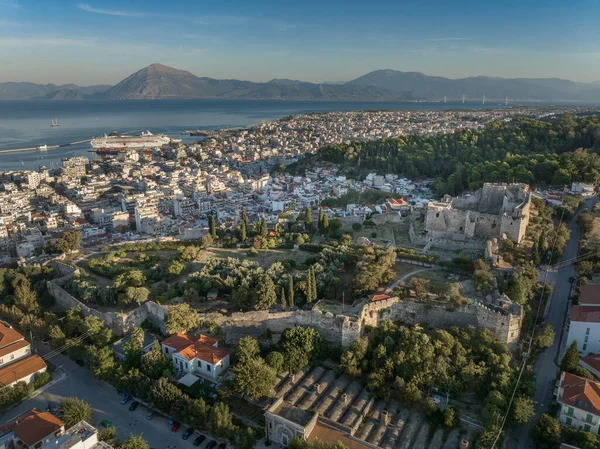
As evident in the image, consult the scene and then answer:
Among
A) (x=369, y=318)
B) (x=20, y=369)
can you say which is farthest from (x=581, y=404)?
(x=20, y=369)

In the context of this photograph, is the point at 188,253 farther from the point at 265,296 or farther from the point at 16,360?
the point at 16,360

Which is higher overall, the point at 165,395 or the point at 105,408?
the point at 165,395

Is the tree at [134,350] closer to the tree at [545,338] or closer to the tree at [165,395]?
the tree at [165,395]

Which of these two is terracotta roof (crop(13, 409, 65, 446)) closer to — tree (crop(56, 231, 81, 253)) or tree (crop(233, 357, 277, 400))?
tree (crop(233, 357, 277, 400))

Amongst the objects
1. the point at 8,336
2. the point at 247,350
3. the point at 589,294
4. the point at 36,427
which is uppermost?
the point at 589,294

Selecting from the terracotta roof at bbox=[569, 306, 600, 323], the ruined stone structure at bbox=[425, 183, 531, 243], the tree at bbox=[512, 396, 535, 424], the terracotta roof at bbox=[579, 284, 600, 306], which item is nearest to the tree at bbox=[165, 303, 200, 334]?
the tree at bbox=[512, 396, 535, 424]

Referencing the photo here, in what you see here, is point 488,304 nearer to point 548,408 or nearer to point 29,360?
point 548,408


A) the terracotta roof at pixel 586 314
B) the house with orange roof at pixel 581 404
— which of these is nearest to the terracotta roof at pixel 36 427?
the house with orange roof at pixel 581 404
